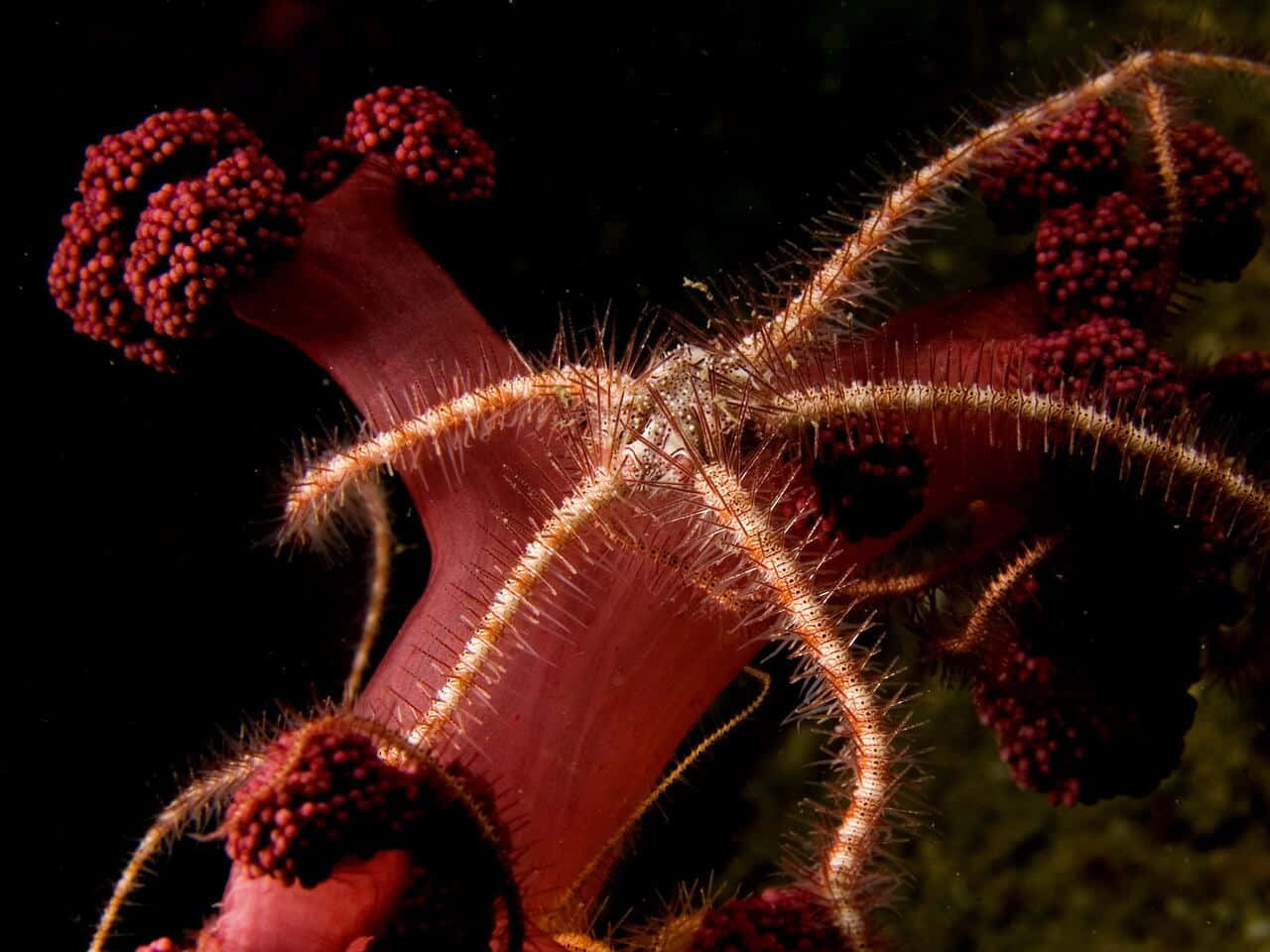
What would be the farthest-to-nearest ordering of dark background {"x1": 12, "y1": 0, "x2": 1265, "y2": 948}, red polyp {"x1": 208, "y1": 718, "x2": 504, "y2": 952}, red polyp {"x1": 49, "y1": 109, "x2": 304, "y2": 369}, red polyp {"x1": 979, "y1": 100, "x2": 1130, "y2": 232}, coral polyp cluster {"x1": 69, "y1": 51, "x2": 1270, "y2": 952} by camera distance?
dark background {"x1": 12, "y1": 0, "x2": 1265, "y2": 948}, red polyp {"x1": 979, "y1": 100, "x2": 1130, "y2": 232}, red polyp {"x1": 49, "y1": 109, "x2": 304, "y2": 369}, coral polyp cluster {"x1": 69, "y1": 51, "x2": 1270, "y2": 952}, red polyp {"x1": 208, "y1": 718, "x2": 504, "y2": 952}

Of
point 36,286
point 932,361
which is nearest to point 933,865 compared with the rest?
point 932,361

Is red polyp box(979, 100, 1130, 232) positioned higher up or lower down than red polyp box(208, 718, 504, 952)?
higher up

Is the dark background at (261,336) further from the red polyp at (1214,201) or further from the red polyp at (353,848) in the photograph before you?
the red polyp at (353,848)

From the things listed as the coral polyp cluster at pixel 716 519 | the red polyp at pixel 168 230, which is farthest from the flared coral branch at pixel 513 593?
the red polyp at pixel 168 230

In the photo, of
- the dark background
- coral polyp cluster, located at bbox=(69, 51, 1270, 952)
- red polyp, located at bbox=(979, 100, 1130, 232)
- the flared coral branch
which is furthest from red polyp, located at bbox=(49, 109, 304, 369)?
red polyp, located at bbox=(979, 100, 1130, 232)

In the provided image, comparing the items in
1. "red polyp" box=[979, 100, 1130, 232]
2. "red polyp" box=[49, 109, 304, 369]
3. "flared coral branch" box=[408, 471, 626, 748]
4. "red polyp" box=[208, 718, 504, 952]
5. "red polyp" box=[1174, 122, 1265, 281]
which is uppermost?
"red polyp" box=[49, 109, 304, 369]

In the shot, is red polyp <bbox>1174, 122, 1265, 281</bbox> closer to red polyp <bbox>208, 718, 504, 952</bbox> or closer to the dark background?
the dark background
